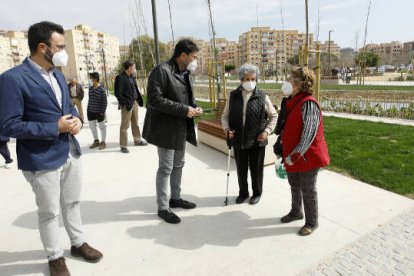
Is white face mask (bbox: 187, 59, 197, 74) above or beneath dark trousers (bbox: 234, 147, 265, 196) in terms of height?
above

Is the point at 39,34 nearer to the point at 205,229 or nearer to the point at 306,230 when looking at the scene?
the point at 205,229

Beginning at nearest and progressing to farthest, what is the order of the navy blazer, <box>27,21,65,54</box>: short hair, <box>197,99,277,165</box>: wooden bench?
the navy blazer, <box>27,21,65,54</box>: short hair, <box>197,99,277,165</box>: wooden bench

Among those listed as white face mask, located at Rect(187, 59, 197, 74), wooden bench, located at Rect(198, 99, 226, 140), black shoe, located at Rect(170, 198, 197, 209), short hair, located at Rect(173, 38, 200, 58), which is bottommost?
black shoe, located at Rect(170, 198, 197, 209)

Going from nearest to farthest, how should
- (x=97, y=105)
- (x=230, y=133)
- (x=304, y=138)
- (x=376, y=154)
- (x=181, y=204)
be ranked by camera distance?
Result: (x=304, y=138), (x=230, y=133), (x=181, y=204), (x=376, y=154), (x=97, y=105)

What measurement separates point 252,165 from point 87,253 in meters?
1.94

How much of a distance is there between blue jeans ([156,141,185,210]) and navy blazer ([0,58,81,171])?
3.44ft

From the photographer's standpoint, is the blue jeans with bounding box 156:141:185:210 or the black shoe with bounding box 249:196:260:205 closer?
the blue jeans with bounding box 156:141:185:210

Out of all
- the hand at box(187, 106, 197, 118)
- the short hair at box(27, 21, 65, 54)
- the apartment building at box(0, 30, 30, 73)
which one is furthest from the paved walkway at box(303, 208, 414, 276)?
the apartment building at box(0, 30, 30, 73)

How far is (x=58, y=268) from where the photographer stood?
7.59 ft

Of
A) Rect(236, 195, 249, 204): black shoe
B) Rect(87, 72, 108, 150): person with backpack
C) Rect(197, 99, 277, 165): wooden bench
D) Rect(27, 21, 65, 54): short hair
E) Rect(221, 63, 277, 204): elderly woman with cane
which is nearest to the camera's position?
Rect(27, 21, 65, 54): short hair

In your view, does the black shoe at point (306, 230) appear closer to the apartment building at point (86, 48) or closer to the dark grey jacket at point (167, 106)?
the dark grey jacket at point (167, 106)

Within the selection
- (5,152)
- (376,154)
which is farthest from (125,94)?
(376,154)

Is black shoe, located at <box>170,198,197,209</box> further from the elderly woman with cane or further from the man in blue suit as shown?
the man in blue suit

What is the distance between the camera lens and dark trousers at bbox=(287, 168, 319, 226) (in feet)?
9.10
